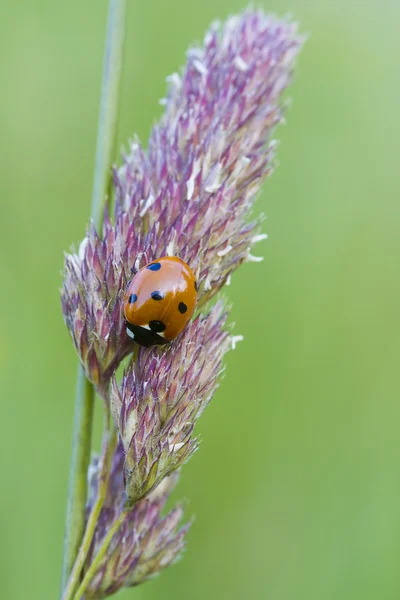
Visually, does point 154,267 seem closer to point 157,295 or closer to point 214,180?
point 157,295

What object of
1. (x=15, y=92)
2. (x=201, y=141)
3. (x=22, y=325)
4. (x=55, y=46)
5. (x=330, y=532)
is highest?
(x=55, y=46)

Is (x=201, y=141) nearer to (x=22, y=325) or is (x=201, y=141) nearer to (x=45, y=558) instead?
(x=22, y=325)

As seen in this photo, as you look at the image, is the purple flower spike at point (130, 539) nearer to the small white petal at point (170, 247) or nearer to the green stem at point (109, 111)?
the small white petal at point (170, 247)

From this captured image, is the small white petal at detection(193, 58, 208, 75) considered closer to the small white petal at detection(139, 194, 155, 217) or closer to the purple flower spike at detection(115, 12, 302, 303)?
the purple flower spike at detection(115, 12, 302, 303)

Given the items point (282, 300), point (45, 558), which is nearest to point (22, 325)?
point (45, 558)

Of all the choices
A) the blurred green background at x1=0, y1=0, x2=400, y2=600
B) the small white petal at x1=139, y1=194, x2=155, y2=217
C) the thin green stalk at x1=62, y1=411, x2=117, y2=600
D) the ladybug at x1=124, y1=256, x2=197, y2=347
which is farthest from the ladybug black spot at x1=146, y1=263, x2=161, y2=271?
the blurred green background at x1=0, y1=0, x2=400, y2=600

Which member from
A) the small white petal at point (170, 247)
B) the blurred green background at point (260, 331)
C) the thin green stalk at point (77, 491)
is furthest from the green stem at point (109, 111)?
the blurred green background at point (260, 331)
